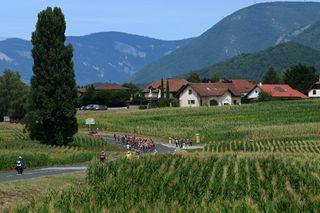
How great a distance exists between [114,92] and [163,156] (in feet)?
354

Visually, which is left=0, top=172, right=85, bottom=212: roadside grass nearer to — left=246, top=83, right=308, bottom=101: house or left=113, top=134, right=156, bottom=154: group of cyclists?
left=113, top=134, right=156, bottom=154: group of cyclists

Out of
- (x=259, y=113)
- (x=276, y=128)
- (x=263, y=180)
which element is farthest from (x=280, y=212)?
(x=259, y=113)

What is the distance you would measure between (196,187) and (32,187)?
837 cm

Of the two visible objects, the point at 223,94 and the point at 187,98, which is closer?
the point at 187,98

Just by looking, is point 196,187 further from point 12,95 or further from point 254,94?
point 254,94

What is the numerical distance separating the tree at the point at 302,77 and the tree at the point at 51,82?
111 m

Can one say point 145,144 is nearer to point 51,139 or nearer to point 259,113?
point 51,139

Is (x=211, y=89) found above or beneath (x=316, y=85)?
beneath

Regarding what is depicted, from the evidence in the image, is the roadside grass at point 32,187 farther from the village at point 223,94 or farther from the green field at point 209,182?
the village at point 223,94

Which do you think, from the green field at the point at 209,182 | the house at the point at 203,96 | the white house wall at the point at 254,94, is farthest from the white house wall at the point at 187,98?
the green field at the point at 209,182

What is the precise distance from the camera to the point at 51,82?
6000 cm

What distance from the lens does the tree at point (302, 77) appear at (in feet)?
535

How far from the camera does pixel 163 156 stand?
4284 centimetres

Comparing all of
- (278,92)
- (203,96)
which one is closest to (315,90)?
(278,92)
